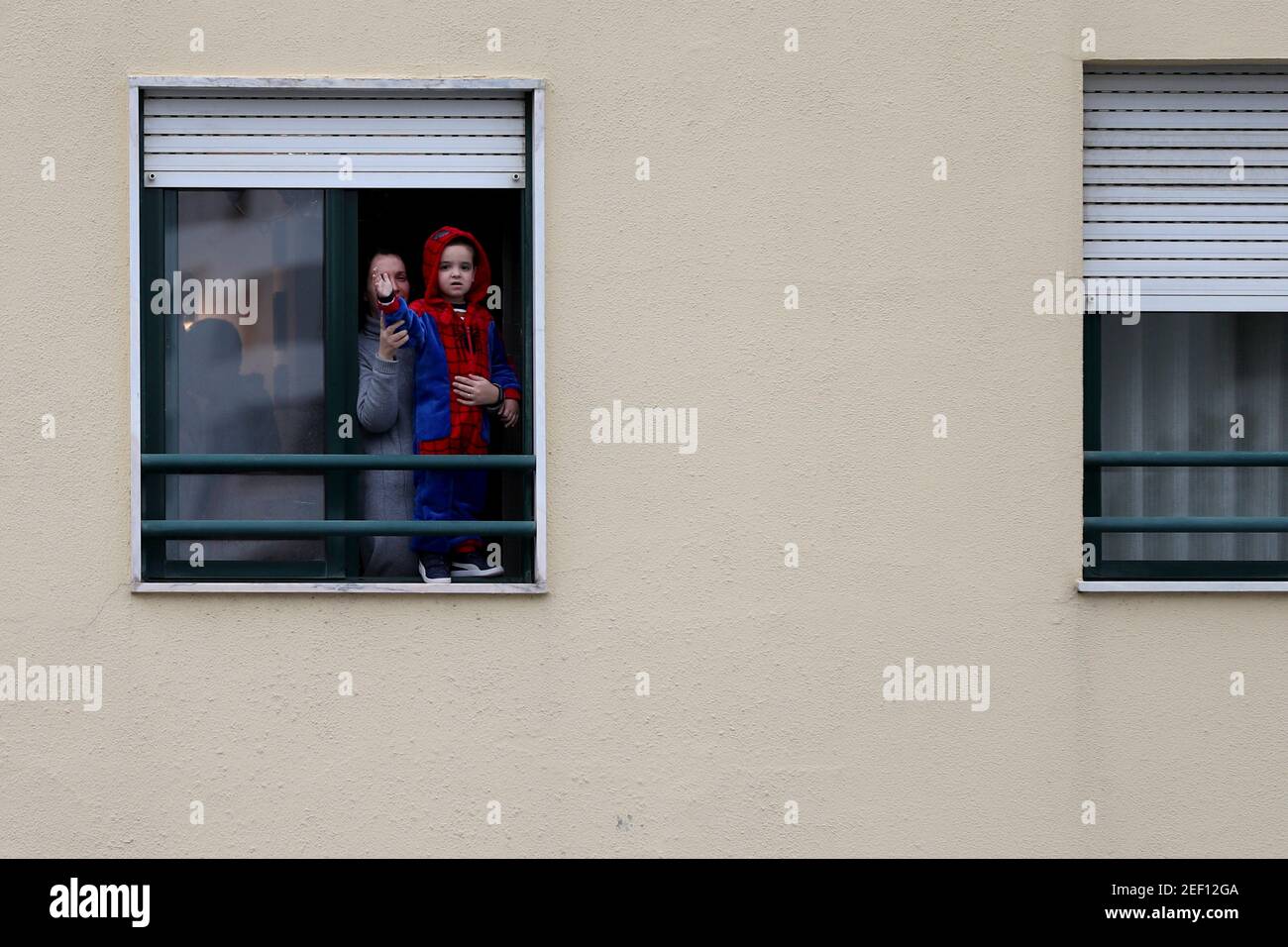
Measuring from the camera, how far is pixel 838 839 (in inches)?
221

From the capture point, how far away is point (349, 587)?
557 cm

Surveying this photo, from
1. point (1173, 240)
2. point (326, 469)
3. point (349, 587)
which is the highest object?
point (1173, 240)

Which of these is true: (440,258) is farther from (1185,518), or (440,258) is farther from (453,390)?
(1185,518)

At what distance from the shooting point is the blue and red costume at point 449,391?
228 inches

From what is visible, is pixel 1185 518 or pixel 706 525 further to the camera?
pixel 1185 518

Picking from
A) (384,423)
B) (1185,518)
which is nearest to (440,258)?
(384,423)

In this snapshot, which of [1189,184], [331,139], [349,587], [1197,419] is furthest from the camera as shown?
[1197,419]

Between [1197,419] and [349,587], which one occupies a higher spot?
[1197,419]

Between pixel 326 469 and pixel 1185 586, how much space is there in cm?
336

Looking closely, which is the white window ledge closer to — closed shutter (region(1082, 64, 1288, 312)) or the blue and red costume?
closed shutter (region(1082, 64, 1288, 312))

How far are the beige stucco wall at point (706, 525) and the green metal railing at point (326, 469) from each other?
16 centimetres

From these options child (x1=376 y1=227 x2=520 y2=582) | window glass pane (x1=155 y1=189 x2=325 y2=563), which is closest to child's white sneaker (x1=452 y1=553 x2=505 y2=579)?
child (x1=376 y1=227 x2=520 y2=582)

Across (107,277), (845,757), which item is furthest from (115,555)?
(845,757)

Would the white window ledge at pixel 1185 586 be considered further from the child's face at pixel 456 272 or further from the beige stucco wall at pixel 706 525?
the child's face at pixel 456 272
